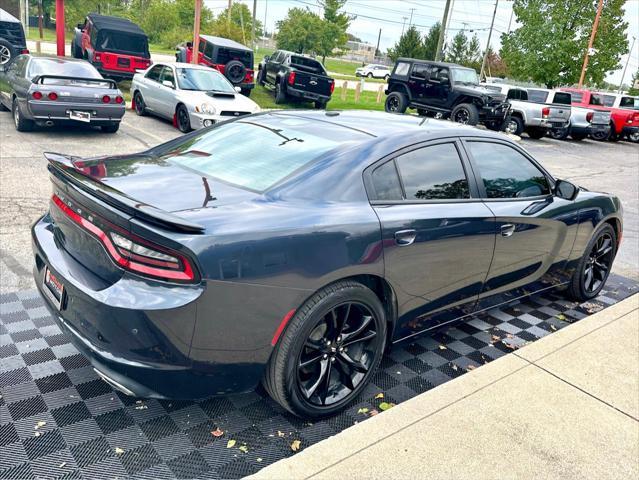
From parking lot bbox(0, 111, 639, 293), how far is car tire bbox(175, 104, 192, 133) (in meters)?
0.20

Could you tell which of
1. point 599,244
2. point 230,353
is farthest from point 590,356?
point 230,353

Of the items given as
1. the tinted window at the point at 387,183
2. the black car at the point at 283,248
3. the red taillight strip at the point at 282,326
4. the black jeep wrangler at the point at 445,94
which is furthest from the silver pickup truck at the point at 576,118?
the red taillight strip at the point at 282,326

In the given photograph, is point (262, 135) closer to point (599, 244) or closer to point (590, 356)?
point (590, 356)

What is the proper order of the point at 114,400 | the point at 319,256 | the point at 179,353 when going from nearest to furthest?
the point at 179,353
the point at 319,256
the point at 114,400

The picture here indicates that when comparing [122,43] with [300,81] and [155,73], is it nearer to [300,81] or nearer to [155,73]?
[155,73]

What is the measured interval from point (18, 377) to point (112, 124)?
27.3 feet

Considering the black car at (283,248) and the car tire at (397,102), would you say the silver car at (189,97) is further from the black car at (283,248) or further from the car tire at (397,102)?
the car tire at (397,102)

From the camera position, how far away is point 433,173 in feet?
11.4

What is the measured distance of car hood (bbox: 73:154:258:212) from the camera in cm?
270

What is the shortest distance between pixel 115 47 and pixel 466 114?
10652mm

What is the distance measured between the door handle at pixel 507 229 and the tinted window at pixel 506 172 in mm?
216

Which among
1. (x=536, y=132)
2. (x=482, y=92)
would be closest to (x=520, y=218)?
(x=482, y=92)

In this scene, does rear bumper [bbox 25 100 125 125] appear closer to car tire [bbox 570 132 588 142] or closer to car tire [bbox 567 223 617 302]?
car tire [bbox 567 223 617 302]

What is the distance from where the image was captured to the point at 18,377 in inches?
122
